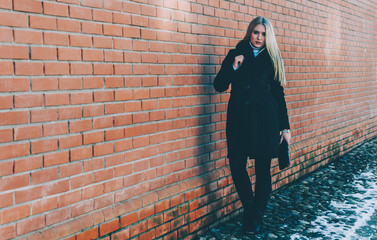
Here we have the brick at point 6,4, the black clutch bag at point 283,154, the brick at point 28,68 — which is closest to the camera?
the brick at point 6,4

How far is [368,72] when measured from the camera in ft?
28.5

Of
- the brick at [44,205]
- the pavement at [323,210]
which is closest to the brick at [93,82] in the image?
the brick at [44,205]

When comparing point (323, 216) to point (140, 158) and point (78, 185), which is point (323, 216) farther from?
point (78, 185)

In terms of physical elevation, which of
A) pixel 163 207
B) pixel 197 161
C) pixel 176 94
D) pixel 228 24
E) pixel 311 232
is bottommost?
pixel 311 232

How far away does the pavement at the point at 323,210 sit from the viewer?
389 cm

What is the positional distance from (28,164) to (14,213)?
0.93ft

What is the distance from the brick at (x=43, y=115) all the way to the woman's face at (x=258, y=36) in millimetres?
1964

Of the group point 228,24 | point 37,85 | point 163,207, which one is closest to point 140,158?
point 163,207

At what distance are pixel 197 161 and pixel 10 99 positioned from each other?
6.52 feet

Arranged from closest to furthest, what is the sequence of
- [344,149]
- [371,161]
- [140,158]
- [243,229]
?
[140,158]
[243,229]
[371,161]
[344,149]

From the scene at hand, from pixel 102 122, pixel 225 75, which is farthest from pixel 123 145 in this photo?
pixel 225 75

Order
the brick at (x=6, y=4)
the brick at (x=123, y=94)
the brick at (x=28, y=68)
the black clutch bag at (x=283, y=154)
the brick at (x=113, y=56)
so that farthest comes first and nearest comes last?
the black clutch bag at (x=283, y=154)
the brick at (x=123, y=94)
the brick at (x=113, y=56)
the brick at (x=28, y=68)
the brick at (x=6, y=4)

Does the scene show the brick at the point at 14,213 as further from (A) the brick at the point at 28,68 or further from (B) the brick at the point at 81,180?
(A) the brick at the point at 28,68

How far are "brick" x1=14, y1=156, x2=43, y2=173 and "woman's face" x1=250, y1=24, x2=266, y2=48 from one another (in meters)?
2.16
